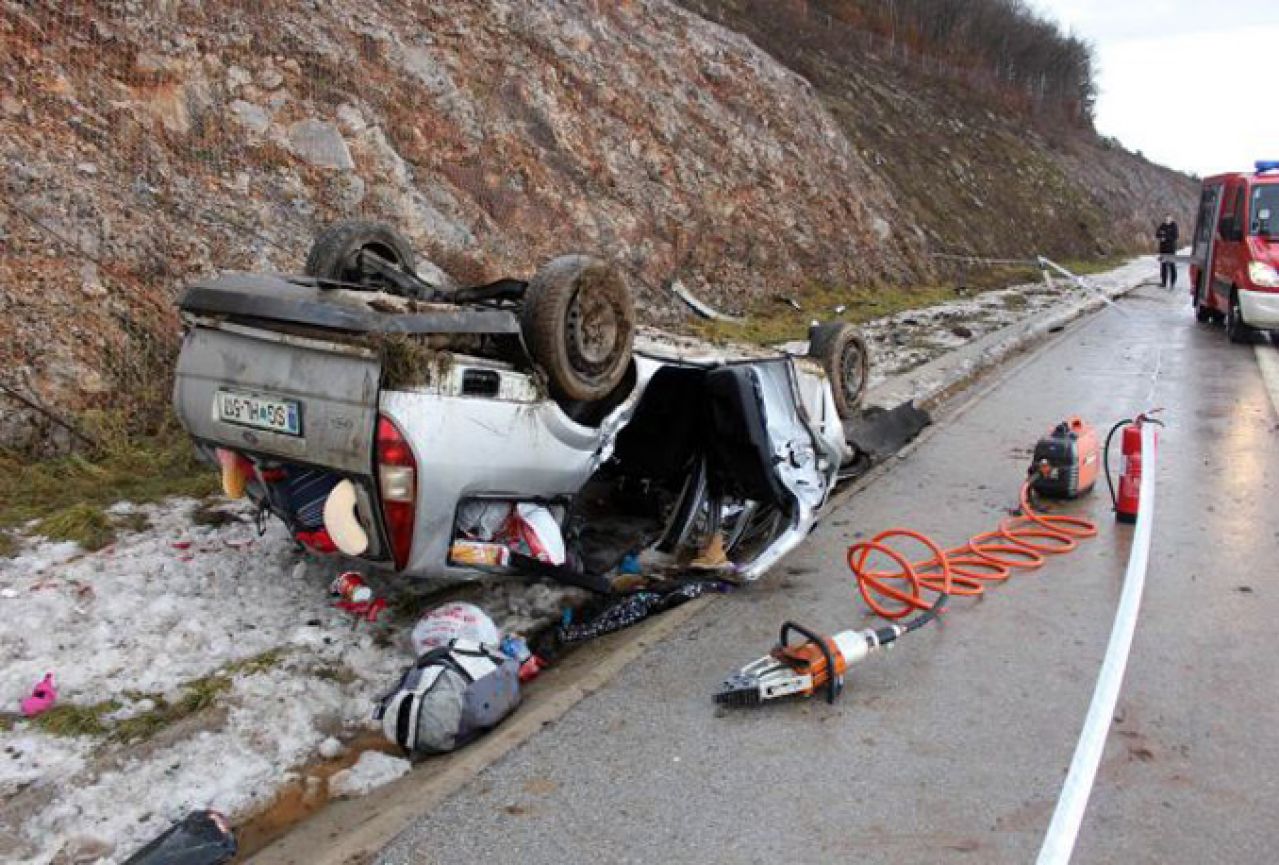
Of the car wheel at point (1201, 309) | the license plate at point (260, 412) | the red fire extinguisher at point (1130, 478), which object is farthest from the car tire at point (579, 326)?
the car wheel at point (1201, 309)

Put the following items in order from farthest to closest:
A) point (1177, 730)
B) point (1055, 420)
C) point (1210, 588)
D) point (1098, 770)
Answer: point (1055, 420), point (1210, 588), point (1177, 730), point (1098, 770)

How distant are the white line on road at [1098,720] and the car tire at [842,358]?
207cm

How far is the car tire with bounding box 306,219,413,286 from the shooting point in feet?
17.1

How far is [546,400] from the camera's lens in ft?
13.4

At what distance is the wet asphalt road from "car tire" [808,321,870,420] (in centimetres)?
147

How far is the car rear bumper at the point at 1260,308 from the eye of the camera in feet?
42.7

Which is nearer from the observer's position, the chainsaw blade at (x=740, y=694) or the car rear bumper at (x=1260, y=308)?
the chainsaw blade at (x=740, y=694)

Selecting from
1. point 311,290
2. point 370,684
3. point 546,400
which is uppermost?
point 311,290

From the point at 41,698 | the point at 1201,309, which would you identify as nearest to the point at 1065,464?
the point at 41,698

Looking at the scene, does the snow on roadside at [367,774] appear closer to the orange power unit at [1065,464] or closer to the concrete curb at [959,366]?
the orange power unit at [1065,464]

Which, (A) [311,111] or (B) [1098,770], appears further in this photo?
(A) [311,111]

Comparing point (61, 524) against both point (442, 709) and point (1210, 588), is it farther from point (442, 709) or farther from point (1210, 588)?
point (1210, 588)

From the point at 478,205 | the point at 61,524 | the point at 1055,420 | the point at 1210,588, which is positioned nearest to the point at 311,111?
the point at 478,205

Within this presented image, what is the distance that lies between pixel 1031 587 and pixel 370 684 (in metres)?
3.23
